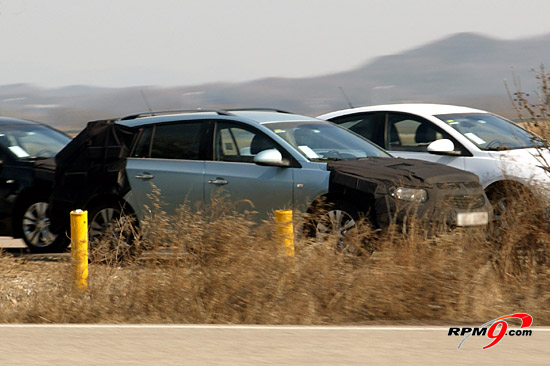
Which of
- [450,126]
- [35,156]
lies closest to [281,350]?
[450,126]

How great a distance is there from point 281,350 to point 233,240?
2417 millimetres

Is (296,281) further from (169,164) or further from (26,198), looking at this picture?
(26,198)

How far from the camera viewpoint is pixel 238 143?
420 inches

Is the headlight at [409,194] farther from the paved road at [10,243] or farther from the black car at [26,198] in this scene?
the paved road at [10,243]

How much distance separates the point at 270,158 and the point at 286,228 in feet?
5.57

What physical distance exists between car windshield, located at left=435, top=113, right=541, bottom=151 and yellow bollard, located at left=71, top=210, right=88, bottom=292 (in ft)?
17.5

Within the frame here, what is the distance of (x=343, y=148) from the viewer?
10.7 m

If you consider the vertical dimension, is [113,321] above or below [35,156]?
below

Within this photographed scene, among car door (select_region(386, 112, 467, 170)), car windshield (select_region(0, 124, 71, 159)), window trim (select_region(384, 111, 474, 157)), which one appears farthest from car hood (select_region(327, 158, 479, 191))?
car windshield (select_region(0, 124, 71, 159))

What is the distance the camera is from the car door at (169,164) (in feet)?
34.9

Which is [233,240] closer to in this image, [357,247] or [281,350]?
[357,247]

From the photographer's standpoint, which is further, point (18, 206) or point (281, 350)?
point (18, 206)

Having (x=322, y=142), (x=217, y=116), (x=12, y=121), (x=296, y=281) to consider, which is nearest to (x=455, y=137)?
(x=322, y=142)

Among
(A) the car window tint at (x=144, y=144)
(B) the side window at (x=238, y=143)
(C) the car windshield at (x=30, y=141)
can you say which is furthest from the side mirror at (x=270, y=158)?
(C) the car windshield at (x=30, y=141)
